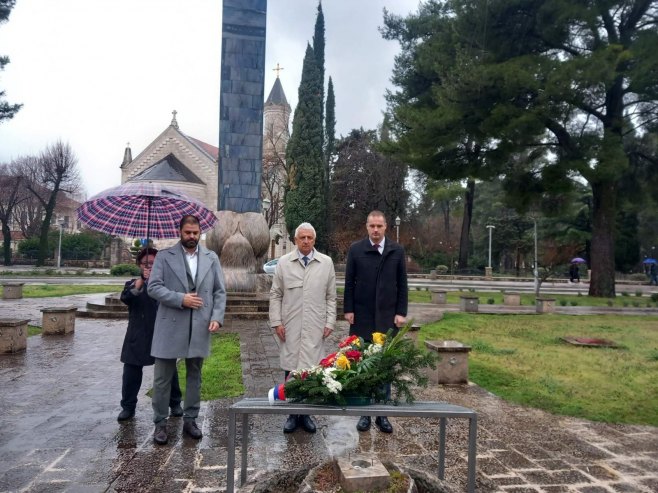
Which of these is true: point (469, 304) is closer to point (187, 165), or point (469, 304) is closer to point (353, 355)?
point (353, 355)

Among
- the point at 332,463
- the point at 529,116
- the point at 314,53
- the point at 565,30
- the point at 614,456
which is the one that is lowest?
the point at 614,456

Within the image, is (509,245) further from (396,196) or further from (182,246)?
(182,246)

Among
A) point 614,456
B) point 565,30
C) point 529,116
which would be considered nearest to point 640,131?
point 565,30

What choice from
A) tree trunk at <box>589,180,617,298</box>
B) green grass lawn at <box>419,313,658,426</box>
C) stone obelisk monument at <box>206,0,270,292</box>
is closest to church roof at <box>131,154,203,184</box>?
stone obelisk monument at <box>206,0,270,292</box>

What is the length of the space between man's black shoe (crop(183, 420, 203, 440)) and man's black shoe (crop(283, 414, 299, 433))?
2.24 ft

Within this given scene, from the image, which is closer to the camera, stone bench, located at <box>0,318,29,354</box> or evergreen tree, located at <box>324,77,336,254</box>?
stone bench, located at <box>0,318,29,354</box>

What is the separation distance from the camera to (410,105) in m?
22.2

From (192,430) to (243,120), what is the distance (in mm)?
10887

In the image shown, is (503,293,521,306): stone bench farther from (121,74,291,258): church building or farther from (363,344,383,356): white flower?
(121,74,291,258): church building

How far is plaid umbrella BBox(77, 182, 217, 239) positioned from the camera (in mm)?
4859

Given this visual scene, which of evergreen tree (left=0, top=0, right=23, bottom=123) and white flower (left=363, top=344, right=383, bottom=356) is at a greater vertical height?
evergreen tree (left=0, top=0, right=23, bottom=123)

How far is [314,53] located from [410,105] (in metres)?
14.9

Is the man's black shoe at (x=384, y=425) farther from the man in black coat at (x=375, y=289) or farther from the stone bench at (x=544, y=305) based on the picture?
the stone bench at (x=544, y=305)

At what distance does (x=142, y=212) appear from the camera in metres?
5.21
